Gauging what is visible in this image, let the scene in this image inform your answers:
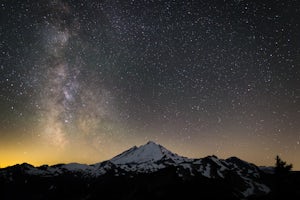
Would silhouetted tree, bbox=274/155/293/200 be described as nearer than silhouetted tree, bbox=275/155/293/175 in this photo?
Yes

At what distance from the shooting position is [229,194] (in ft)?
541

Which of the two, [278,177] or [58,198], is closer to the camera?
[278,177]

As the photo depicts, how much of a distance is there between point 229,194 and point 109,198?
74.2 meters

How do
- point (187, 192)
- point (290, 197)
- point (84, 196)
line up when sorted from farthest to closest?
point (84, 196), point (187, 192), point (290, 197)

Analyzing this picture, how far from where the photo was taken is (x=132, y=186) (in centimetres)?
19088

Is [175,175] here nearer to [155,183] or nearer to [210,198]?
[155,183]

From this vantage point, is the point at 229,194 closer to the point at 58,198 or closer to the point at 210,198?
the point at 210,198

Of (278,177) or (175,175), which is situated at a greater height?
(175,175)

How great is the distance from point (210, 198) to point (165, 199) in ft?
78.4

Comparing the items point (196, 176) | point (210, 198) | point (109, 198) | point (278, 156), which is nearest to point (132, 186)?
point (109, 198)

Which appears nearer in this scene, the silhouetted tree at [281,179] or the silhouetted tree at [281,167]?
the silhouetted tree at [281,179]

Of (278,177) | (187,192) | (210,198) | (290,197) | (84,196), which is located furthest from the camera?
(84,196)

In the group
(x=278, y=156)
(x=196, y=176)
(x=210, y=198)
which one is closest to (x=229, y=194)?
(x=210, y=198)

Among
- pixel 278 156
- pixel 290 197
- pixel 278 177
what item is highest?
pixel 278 156
